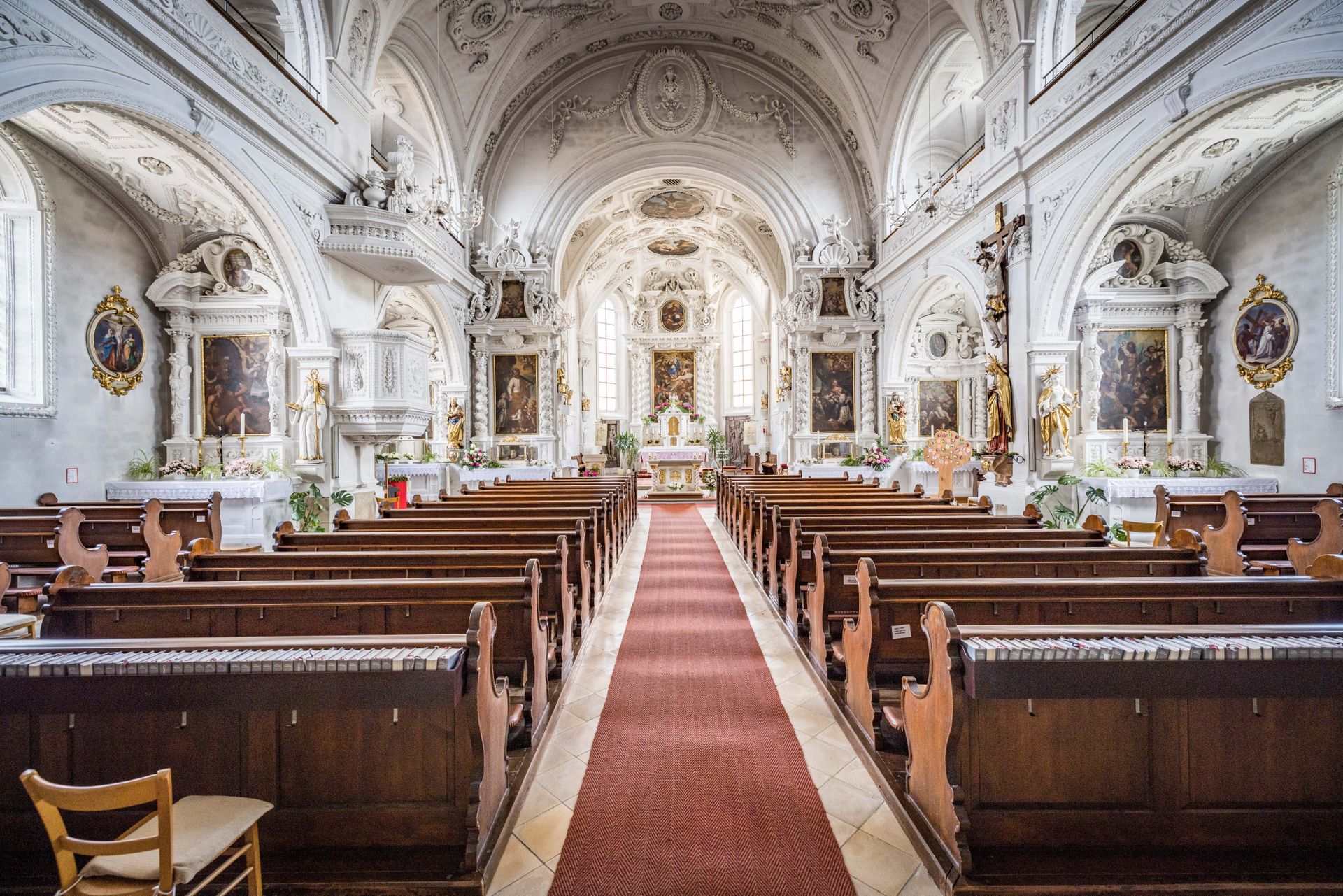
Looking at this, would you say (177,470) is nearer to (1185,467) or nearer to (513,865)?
(513,865)

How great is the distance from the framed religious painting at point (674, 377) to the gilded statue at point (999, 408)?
58.3 ft

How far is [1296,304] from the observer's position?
8.12m

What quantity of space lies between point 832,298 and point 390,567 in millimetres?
13707

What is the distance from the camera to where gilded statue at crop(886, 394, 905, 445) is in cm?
1426

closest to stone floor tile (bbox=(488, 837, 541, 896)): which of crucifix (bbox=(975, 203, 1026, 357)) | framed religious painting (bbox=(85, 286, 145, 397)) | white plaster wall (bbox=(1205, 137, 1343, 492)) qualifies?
crucifix (bbox=(975, 203, 1026, 357))

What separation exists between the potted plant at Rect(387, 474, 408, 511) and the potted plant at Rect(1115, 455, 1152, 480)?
38.1 feet

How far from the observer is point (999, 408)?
894 cm

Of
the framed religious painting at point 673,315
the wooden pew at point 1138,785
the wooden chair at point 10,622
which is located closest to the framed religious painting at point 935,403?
the wooden pew at point 1138,785

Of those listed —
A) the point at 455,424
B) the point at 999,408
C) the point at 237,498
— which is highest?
the point at 455,424

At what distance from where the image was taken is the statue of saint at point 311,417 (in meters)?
8.26

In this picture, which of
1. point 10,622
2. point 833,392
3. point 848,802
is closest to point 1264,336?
point 833,392

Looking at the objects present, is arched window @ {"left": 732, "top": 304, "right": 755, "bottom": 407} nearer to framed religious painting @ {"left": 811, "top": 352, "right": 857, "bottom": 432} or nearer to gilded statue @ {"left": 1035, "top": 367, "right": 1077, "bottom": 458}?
framed religious painting @ {"left": 811, "top": 352, "right": 857, "bottom": 432}

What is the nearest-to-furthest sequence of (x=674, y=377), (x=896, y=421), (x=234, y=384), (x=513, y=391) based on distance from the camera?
1. (x=234, y=384)
2. (x=896, y=421)
3. (x=513, y=391)
4. (x=674, y=377)

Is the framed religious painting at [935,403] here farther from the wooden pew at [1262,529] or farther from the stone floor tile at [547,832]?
the stone floor tile at [547,832]
